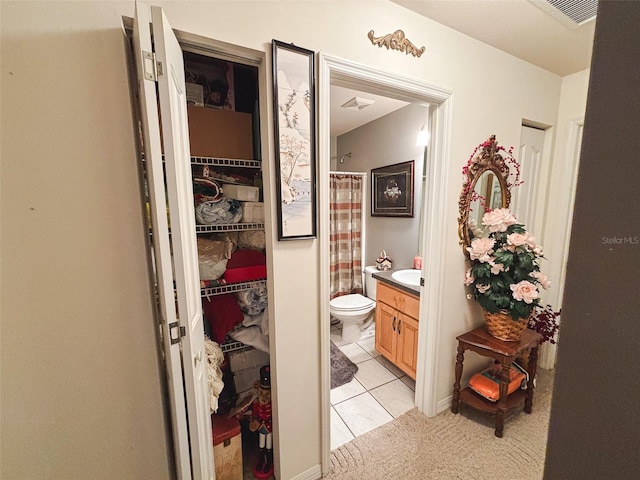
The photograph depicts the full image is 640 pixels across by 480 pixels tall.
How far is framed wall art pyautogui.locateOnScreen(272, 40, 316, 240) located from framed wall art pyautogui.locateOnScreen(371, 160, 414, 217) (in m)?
1.69

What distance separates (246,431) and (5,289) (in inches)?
54.4

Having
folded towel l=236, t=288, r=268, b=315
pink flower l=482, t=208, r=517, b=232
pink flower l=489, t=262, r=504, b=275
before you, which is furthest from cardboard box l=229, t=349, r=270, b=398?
pink flower l=482, t=208, r=517, b=232

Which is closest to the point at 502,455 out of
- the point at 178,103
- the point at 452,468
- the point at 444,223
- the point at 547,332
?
the point at 452,468

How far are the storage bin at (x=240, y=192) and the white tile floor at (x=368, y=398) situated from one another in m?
1.58

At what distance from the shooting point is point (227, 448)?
1.19m

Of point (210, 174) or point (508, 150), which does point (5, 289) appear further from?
point (508, 150)

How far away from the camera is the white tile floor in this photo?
165cm

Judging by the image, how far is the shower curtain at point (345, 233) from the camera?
2.95 meters

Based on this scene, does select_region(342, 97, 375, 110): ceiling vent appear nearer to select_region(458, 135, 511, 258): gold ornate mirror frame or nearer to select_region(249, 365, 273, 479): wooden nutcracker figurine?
select_region(458, 135, 511, 258): gold ornate mirror frame

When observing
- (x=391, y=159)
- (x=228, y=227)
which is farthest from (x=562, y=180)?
(x=228, y=227)

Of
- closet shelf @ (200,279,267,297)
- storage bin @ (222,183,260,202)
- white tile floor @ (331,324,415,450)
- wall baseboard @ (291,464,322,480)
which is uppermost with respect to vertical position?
storage bin @ (222,183,260,202)

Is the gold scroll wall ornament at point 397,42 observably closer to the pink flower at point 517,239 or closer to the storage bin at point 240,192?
the storage bin at point 240,192

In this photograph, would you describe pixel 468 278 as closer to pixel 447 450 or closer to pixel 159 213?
pixel 447 450

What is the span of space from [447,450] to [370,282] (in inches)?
65.2
